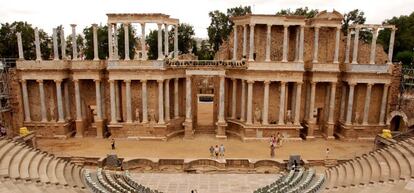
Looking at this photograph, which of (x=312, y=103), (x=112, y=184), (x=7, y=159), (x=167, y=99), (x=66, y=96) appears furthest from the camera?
(x=66, y=96)

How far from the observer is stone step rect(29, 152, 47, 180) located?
16.8 m

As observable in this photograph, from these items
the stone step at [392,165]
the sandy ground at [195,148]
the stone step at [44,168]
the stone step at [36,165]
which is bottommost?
the sandy ground at [195,148]

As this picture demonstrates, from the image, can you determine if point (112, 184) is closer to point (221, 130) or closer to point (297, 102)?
point (221, 130)

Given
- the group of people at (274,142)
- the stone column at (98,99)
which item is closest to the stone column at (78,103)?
the stone column at (98,99)

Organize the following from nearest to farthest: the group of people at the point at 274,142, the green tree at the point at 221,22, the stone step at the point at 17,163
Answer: the stone step at the point at 17,163, the group of people at the point at 274,142, the green tree at the point at 221,22

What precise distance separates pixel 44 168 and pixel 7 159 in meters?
1.83

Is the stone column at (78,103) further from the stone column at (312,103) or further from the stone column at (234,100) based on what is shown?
the stone column at (312,103)

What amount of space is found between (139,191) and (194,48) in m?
37.6

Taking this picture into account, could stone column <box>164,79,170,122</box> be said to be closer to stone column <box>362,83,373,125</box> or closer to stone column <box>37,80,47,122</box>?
stone column <box>37,80,47,122</box>

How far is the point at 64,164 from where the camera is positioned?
66.0 feet

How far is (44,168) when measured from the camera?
1841 cm

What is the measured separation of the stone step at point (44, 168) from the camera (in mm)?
16536

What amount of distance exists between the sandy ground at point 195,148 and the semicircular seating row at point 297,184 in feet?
15.3

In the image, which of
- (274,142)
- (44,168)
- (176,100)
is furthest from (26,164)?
(274,142)
